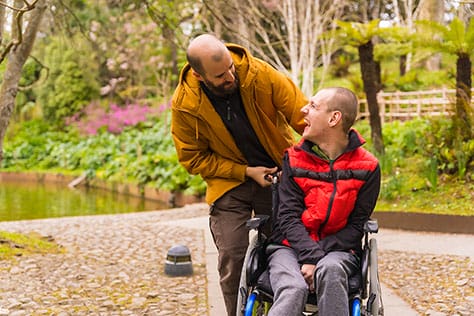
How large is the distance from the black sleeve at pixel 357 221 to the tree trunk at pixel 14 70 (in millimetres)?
4106

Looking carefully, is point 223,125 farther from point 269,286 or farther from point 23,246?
point 23,246

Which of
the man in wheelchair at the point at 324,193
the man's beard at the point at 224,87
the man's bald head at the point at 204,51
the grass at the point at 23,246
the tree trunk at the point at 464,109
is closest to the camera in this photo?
the man in wheelchair at the point at 324,193

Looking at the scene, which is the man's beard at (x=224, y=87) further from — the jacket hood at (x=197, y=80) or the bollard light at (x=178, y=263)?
the bollard light at (x=178, y=263)

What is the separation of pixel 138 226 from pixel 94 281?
10.9 feet

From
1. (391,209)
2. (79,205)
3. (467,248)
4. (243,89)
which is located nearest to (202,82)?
(243,89)

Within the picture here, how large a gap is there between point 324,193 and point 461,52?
6141mm

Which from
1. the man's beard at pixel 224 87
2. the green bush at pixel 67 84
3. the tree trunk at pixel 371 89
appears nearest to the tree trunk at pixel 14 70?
the man's beard at pixel 224 87

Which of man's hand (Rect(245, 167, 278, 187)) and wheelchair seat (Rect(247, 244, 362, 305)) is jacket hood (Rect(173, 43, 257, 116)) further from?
wheelchair seat (Rect(247, 244, 362, 305))

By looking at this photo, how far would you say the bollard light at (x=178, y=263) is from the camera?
559 cm

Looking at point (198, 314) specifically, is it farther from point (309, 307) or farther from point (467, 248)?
point (467, 248)

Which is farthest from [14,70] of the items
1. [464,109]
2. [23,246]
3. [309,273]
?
[464,109]

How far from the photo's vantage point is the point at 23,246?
265 inches

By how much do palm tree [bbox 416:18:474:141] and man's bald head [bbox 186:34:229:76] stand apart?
218 inches

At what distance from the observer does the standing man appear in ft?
10.9
